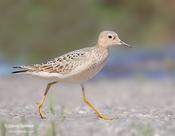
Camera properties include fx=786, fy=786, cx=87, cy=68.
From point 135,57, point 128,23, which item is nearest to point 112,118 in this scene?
point 135,57

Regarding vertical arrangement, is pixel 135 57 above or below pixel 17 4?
below

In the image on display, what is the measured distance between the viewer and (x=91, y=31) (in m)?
33.2

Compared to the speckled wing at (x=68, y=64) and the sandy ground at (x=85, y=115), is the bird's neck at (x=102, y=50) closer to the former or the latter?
the speckled wing at (x=68, y=64)

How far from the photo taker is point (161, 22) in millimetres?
38844

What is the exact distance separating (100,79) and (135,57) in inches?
198

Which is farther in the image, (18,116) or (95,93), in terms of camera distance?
Result: (95,93)

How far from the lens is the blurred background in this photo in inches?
1046

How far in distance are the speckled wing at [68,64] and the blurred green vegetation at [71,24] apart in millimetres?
14475

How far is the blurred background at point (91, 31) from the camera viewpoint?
26562 mm

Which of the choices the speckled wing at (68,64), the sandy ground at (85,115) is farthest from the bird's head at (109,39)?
the sandy ground at (85,115)

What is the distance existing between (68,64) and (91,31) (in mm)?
22483

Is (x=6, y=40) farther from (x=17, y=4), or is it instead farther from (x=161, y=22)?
(x=161, y=22)

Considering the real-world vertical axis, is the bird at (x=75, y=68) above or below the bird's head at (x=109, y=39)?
below

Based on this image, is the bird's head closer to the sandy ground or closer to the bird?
the bird
